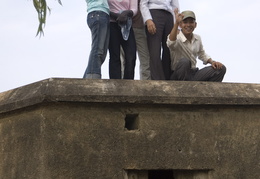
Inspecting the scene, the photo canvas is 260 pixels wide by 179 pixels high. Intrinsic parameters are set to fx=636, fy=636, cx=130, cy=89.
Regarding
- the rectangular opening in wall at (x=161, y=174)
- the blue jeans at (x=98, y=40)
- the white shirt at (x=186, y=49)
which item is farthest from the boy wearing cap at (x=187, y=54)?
the rectangular opening in wall at (x=161, y=174)

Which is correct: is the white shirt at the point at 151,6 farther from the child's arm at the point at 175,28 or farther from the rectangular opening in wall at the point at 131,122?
the rectangular opening in wall at the point at 131,122

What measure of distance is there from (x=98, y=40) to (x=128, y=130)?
1.06 m

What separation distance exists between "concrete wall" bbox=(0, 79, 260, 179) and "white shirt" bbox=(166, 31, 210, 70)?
57cm

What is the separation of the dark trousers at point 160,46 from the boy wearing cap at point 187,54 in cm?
10

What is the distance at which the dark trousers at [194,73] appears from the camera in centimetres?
634

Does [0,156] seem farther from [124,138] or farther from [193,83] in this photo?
[193,83]

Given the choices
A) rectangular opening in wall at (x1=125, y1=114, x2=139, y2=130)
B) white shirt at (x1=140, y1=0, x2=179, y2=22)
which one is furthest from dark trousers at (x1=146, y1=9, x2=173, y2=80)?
rectangular opening in wall at (x1=125, y1=114, x2=139, y2=130)

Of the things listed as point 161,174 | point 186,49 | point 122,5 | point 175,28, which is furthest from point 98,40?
point 161,174

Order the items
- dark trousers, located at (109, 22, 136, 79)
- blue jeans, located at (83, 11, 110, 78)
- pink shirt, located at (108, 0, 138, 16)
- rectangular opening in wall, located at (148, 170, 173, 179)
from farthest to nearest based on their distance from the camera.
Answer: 1. rectangular opening in wall, located at (148, 170, 173, 179)
2. pink shirt, located at (108, 0, 138, 16)
3. dark trousers, located at (109, 22, 136, 79)
4. blue jeans, located at (83, 11, 110, 78)

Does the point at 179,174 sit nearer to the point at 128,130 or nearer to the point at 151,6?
the point at 128,130

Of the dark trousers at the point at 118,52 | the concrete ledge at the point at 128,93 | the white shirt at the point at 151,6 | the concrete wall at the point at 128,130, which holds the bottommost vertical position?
the concrete wall at the point at 128,130

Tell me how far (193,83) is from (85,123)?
115 centimetres

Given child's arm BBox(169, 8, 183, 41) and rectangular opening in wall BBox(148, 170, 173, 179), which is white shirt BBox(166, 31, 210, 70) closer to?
child's arm BBox(169, 8, 183, 41)

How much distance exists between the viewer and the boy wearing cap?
6359 millimetres
